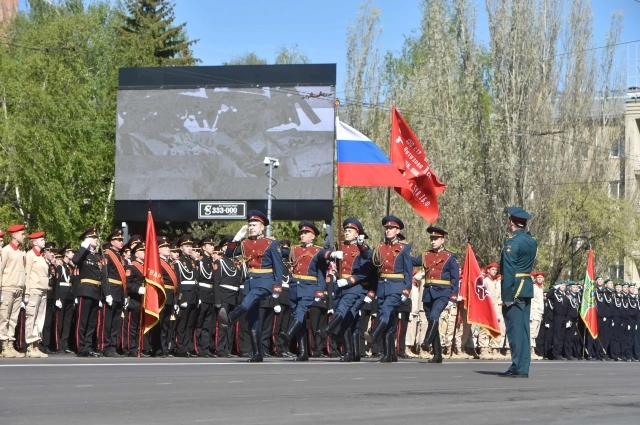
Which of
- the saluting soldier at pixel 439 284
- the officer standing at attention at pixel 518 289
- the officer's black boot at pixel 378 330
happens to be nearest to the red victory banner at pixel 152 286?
the officer's black boot at pixel 378 330

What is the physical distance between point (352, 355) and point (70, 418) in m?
8.56

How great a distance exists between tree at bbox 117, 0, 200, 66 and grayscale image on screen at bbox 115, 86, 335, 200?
21927 millimetres

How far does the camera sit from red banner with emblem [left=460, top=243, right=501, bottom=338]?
2102cm

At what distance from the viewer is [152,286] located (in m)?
18.3

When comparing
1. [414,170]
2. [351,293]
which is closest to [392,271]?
[351,293]

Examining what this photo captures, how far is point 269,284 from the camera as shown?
16.2m

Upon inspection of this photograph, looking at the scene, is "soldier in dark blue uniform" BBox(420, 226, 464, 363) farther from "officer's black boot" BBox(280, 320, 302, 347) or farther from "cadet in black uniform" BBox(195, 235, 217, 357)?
"cadet in black uniform" BBox(195, 235, 217, 357)

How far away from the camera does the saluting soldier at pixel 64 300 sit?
19.7 meters

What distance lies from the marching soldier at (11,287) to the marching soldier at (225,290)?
10.9 ft

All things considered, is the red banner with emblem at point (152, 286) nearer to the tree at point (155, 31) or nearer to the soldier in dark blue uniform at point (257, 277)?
the soldier in dark blue uniform at point (257, 277)

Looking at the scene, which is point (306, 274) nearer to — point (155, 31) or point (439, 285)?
point (439, 285)

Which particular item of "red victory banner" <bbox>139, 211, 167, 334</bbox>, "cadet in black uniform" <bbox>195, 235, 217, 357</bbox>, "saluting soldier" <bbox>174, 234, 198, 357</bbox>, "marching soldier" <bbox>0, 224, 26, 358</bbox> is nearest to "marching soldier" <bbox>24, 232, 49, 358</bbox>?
"marching soldier" <bbox>0, 224, 26, 358</bbox>

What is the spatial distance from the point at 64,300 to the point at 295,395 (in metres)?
9.57

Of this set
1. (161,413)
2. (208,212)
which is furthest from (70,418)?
(208,212)
